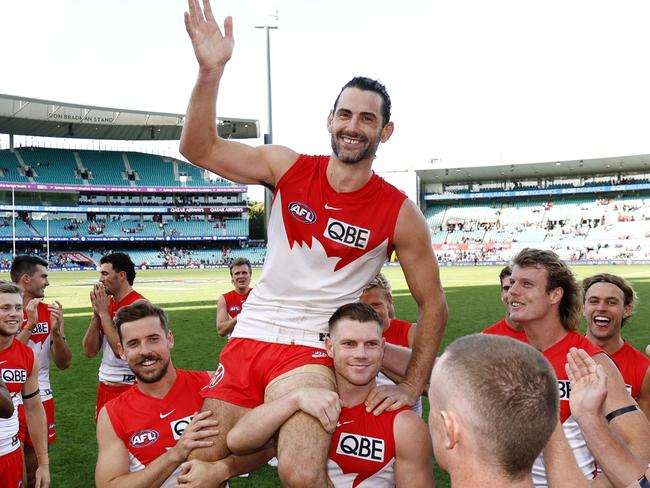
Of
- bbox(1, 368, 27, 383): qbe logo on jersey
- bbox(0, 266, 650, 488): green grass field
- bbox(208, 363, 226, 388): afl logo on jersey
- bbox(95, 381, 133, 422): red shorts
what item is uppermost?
bbox(208, 363, 226, 388): afl logo on jersey

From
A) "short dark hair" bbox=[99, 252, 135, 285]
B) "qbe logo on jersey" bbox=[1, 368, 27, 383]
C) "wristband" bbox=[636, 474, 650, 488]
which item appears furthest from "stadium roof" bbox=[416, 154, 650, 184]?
"wristband" bbox=[636, 474, 650, 488]

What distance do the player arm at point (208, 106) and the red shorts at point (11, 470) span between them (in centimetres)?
317

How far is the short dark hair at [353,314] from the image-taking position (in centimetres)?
315

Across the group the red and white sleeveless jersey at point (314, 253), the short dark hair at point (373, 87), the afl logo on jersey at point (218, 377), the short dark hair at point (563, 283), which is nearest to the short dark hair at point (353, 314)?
the red and white sleeveless jersey at point (314, 253)

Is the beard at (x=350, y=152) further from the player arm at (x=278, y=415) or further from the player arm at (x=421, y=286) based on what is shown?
the player arm at (x=278, y=415)

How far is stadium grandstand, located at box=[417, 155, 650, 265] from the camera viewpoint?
204 feet

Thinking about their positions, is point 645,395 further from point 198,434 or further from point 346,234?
point 198,434

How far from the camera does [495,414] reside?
70.2 inches

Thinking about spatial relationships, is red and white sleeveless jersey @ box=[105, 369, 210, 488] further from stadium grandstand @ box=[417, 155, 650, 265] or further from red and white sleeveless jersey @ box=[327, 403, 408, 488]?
stadium grandstand @ box=[417, 155, 650, 265]

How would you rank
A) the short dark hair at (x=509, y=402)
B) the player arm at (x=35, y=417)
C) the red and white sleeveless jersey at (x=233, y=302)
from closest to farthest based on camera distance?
the short dark hair at (x=509, y=402), the player arm at (x=35, y=417), the red and white sleeveless jersey at (x=233, y=302)

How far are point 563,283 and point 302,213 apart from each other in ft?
6.96

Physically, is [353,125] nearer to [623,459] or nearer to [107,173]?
[623,459]

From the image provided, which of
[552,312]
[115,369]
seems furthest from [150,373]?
[115,369]

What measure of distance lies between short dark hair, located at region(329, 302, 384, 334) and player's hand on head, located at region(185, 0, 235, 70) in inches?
56.8
